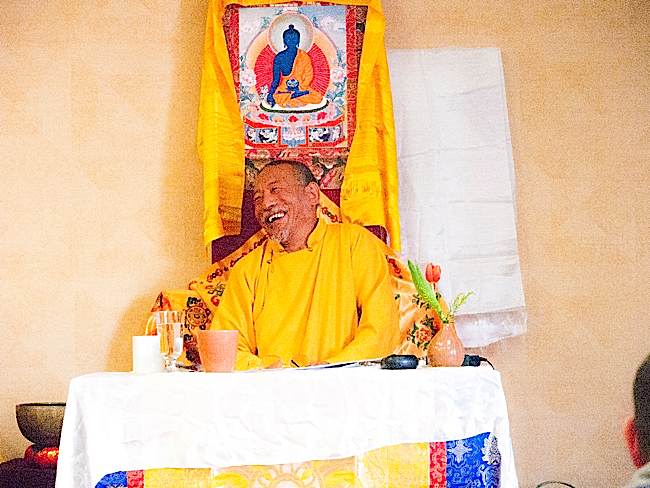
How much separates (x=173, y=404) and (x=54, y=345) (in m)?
1.35

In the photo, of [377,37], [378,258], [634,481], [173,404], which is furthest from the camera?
[377,37]

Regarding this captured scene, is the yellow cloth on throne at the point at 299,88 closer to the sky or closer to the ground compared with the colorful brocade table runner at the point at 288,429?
closer to the sky

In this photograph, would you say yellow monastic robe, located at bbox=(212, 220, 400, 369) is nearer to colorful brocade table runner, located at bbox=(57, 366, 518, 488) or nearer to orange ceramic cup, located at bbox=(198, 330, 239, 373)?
orange ceramic cup, located at bbox=(198, 330, 239, 373)

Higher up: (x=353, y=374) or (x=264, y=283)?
(x=264, y=283)

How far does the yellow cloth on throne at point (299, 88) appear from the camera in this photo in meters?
3.70

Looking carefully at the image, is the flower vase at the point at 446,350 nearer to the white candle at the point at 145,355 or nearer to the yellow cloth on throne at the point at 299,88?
the white candle at the point at 145,355

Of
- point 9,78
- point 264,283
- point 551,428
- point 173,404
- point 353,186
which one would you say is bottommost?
point 551,428

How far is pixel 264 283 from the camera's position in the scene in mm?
3436

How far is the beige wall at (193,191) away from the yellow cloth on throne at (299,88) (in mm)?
413

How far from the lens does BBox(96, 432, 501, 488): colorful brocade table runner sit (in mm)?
2619

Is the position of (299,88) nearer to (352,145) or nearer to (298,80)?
(298,80)

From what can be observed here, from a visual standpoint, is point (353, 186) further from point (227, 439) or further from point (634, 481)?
point (634, 481)

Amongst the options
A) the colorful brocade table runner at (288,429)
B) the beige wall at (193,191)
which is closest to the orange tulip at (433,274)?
the colorful brocade table runner at (288,429)

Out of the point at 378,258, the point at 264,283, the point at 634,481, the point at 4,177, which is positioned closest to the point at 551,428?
the point at 378,258
